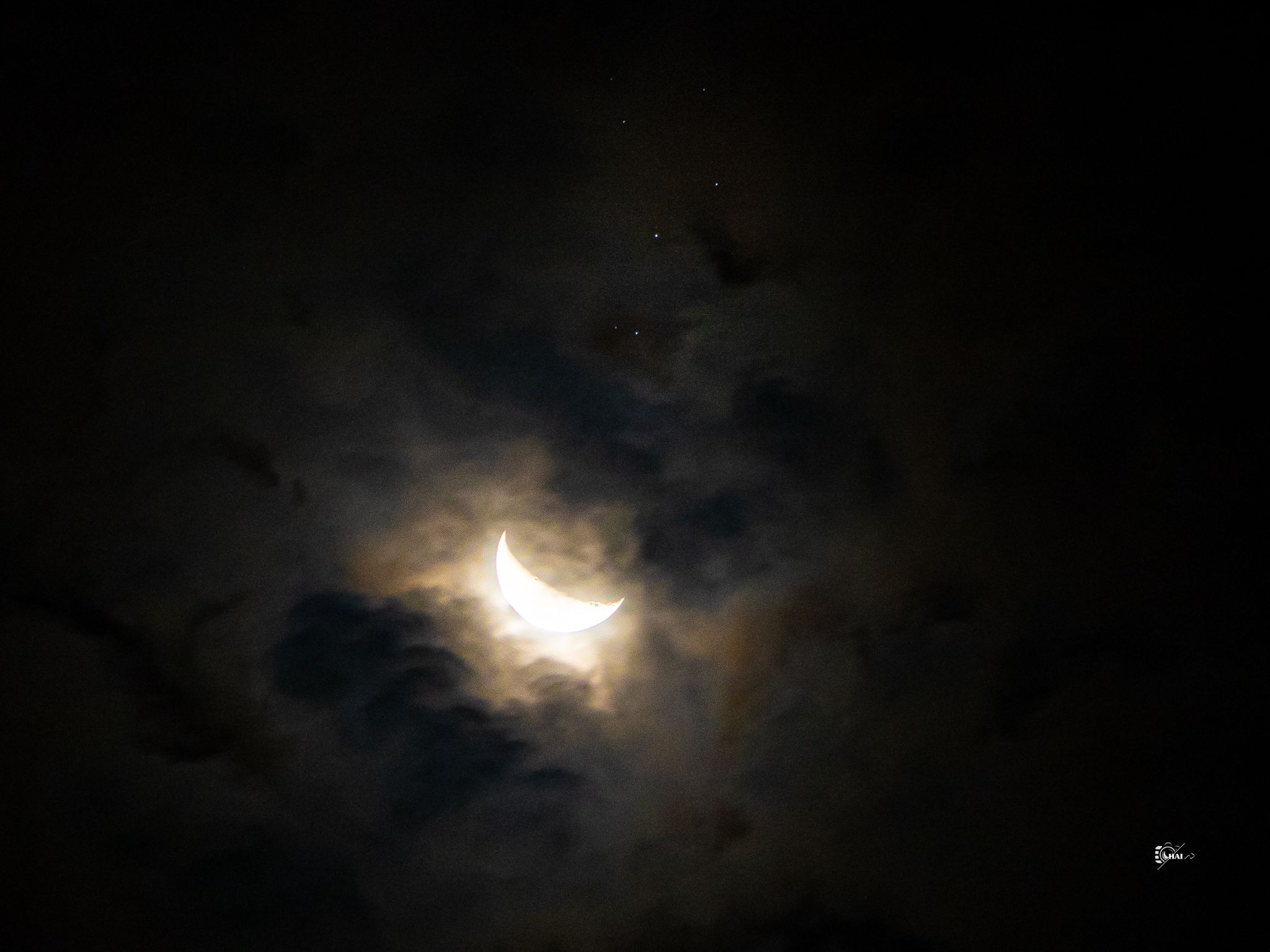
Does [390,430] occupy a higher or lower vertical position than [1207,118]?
lower

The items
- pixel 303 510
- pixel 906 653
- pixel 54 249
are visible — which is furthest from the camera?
pixel 906 653

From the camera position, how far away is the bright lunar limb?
1.09 metres

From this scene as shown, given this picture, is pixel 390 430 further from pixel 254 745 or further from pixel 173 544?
pixel 254 745

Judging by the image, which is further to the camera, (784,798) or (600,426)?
(784,798)

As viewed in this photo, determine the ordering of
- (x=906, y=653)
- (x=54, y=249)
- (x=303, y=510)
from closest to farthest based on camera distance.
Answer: (x=54, y=249)
(x=303, y=510)
(x=906, y=653)

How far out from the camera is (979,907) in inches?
50.4

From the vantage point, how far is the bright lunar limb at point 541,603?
43.1 inches

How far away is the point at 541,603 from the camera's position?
111 centimetres

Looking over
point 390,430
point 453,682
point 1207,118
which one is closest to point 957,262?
point 1207,118

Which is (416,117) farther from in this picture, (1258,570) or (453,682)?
(1258,570)

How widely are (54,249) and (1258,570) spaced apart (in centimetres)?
196

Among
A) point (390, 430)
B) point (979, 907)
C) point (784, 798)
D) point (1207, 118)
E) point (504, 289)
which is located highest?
point (1207, 118)

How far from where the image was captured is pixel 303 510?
3.56 ft

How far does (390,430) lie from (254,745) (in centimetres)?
54
